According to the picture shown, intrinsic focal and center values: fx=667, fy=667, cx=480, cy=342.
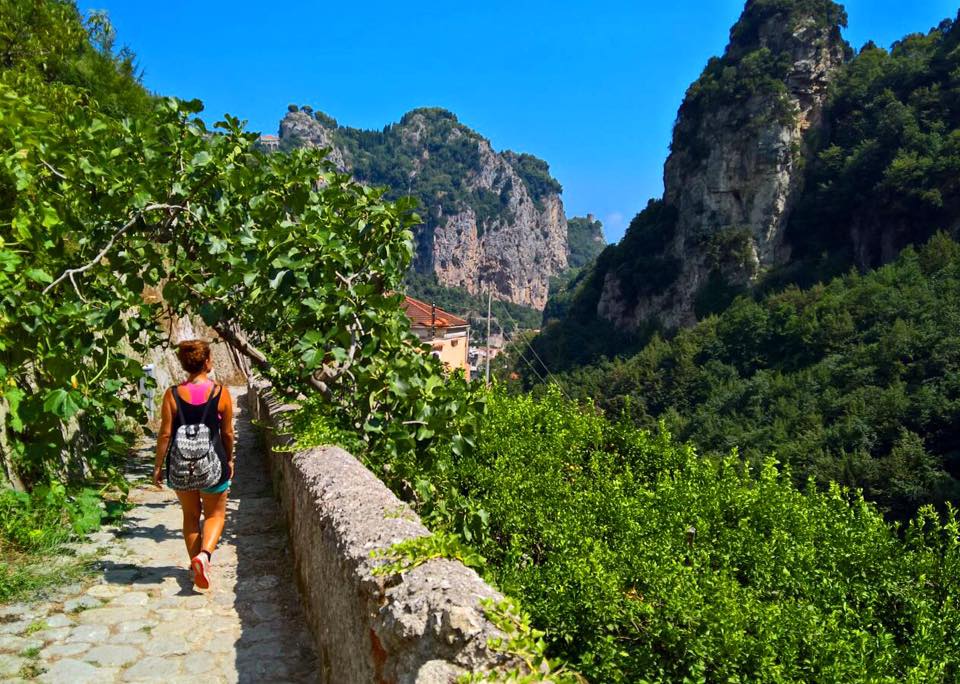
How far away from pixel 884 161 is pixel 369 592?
69344 millimetres

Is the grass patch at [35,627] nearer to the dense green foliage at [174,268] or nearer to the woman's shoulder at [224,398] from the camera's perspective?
the dense green foliage at [174,268]

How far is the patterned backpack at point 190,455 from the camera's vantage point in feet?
12.2

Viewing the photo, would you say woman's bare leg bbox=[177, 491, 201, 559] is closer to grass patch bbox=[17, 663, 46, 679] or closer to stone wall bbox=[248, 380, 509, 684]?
stone wall bbox=[248, 380, 509, 684]

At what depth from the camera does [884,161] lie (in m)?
59.0

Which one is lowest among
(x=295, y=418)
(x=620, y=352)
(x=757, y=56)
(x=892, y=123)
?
(x=295, y=418)

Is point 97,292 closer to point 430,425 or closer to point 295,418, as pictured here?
point 295,418

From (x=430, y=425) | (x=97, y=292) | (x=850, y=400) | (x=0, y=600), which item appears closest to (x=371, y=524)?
(x=430, y=425)

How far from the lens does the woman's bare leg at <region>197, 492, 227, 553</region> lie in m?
3.80

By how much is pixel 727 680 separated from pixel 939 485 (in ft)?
98.3

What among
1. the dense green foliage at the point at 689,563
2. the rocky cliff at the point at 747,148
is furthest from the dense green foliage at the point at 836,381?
the dense green foliage at the point at 689,563

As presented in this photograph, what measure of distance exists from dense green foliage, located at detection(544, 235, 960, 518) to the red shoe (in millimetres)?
19177

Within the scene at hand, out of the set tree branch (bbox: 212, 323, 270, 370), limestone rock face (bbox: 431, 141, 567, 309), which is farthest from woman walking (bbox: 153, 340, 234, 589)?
limestone rock face (bbox: 431, 141, 567, 309)

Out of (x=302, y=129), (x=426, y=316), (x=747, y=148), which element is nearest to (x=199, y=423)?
(x=426, y=316)

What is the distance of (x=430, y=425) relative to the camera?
418cm
